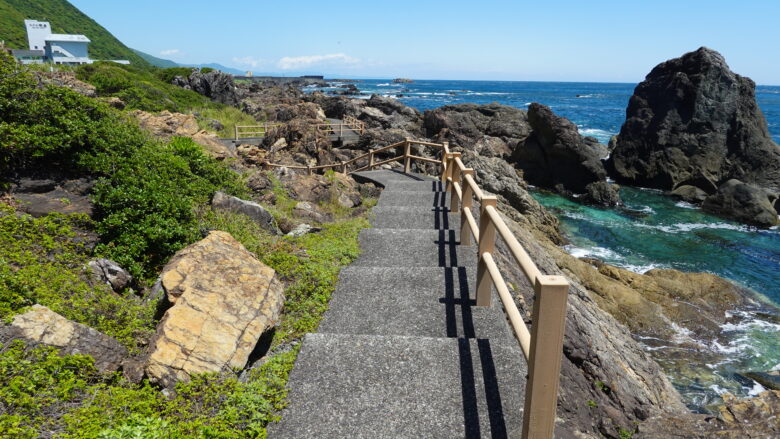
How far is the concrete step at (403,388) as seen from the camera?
3.80 metres

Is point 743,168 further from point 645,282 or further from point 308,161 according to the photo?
point 308,161

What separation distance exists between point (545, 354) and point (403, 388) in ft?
5.33

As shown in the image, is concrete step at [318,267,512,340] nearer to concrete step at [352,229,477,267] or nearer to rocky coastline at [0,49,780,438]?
concrete step at [352,229,477,267]

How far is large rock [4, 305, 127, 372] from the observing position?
418 cm

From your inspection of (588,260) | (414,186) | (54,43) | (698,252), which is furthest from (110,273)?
(54,43)

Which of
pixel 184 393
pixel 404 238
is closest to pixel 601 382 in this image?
pixel 404 238

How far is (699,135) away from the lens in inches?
1325

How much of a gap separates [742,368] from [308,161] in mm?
19706

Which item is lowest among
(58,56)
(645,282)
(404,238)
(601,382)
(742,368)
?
(742,368)

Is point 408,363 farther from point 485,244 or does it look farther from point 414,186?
point 414,186

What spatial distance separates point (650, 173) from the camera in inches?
1315

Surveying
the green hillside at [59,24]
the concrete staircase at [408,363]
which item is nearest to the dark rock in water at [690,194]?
the concrete staircase at [408,363]

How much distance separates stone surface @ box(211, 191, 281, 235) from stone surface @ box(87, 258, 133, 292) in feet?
9.35

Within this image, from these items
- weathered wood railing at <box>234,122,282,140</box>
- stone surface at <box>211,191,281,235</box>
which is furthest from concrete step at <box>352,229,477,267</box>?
weathered wood railing at <box>234,122,282,140</box>
